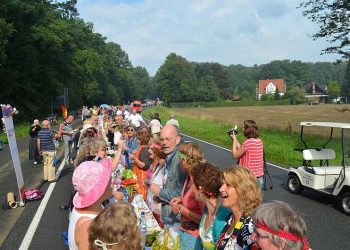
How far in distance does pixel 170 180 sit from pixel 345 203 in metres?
5.08

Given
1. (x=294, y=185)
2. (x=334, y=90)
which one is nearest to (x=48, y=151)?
(x=294, y=185)

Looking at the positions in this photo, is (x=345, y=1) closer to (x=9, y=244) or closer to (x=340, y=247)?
(x=340, y=247)

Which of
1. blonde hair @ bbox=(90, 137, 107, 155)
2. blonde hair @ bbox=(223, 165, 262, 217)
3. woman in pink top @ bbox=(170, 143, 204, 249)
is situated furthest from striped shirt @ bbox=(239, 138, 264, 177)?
blonde hair @ bbox=(223, 165, 262, 217)

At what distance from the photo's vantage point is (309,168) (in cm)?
955

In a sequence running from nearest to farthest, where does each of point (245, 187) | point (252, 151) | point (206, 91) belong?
point (245, 187) < point (252, 151) < point (206, 91)

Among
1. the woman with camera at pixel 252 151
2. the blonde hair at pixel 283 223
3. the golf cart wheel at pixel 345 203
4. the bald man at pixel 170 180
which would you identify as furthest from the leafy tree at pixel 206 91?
the blonde hair at pixel 283 223

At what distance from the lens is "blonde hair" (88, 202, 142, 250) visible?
2648mm

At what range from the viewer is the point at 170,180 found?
16.1 feet

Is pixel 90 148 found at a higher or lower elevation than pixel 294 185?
higher

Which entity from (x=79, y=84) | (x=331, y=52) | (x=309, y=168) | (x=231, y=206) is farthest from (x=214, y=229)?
(x=79, y=84)

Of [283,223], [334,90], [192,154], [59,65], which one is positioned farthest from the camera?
[334,90]

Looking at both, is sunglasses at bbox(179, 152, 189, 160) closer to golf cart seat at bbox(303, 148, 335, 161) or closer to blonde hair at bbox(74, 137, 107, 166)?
blonde hair at bbox(74, 137, 107, 166)

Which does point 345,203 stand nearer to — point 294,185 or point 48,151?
point 294,185

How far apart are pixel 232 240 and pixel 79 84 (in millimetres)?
70285
